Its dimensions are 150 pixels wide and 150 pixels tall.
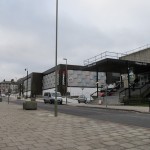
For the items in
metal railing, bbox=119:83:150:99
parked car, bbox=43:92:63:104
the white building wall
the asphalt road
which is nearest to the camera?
the asphalt road

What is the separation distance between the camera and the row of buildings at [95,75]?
47.3 m

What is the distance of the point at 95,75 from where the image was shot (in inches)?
3930

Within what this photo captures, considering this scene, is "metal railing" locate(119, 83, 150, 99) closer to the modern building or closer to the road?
the modern building

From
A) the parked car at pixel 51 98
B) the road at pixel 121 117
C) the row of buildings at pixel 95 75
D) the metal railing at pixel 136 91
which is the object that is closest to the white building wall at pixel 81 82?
the row of buildings at pixel 95 75

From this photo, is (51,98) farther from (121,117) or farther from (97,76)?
(121,117)

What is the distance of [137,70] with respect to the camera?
55.3 metres

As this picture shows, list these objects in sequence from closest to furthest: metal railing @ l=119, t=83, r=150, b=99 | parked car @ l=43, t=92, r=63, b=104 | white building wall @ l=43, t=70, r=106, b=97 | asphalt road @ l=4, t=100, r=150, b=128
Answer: asphalt road @ l=4, t=100, r=150, b=128 < metal railing @ l=119, t=83, r=150, b=99 < parked car @ l=43, t=92, r=63, b=104 < white building wall @ l=43, t=70, r=106, b=97

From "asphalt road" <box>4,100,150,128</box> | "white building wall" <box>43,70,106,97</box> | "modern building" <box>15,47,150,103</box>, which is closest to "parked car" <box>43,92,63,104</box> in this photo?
"modern building" <box>15,47,150,103</box>

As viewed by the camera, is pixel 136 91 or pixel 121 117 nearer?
pixel 121 117

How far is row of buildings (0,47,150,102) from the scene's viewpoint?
47281 mm

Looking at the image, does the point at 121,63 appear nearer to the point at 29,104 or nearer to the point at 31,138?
the point at 29,104

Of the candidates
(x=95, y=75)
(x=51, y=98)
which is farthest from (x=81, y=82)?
(x=51, y=98)

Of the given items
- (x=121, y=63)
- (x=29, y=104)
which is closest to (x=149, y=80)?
(x=121, y=63)

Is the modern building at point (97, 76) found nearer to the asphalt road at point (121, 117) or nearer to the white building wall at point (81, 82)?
the white building wall at point (81, 82)
